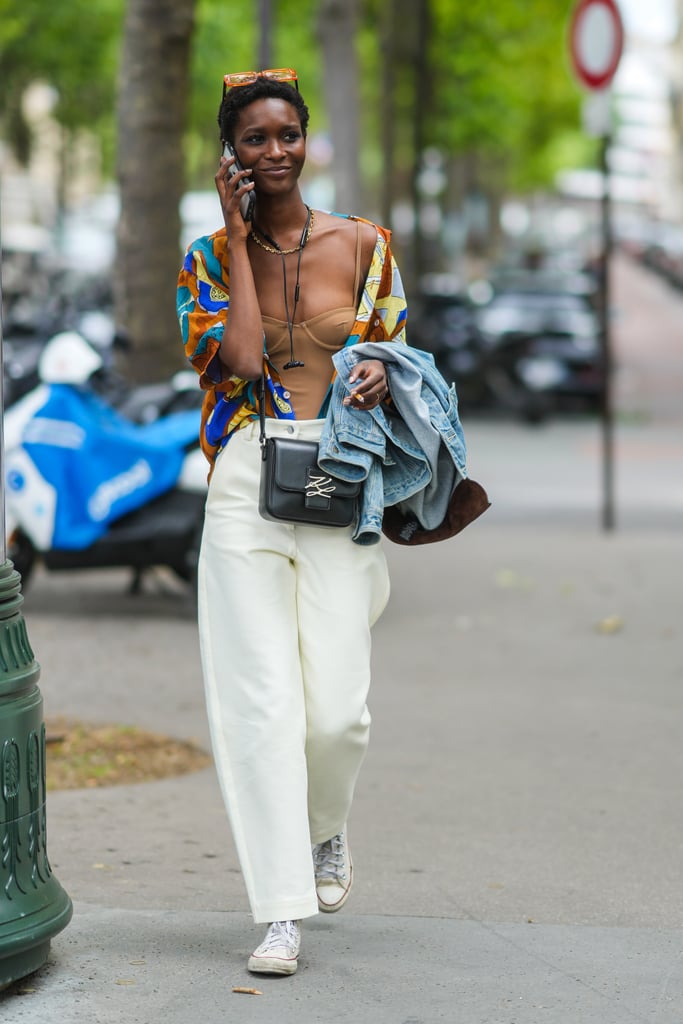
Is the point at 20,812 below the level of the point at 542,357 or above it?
above

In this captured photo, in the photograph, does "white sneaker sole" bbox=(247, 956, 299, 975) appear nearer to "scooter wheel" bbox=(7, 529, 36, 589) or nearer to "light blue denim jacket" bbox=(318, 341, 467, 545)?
"light blue denim jacket" bbox=(318, 341, 467, 545)

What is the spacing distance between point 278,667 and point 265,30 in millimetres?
11808

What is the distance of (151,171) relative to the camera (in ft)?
37.9

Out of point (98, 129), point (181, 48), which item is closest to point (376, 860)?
point (181, 48)

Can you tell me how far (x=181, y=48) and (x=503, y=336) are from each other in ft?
35.8

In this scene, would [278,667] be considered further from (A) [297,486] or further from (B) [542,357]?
(B) [542,357]

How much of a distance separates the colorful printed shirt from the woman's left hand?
0.43 ft

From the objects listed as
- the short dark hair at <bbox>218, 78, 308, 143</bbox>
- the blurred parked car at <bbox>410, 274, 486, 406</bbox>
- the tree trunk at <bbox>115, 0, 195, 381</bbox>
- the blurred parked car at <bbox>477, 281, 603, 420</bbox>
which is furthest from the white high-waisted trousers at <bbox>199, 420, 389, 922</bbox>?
the blurred parked car at <bbox>410, 274, 486, 406</bbox>

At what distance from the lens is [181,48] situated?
11562 mm

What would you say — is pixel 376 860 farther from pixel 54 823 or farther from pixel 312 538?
pixel 312 538

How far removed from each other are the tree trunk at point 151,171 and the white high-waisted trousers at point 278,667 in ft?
24.5

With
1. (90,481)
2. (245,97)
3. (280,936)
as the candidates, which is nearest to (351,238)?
(245,97)

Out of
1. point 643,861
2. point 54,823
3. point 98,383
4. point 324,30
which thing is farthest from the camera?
point 324,30

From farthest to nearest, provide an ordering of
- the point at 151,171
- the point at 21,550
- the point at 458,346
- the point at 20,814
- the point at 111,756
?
1. the point at 458,346
2. the point at 151,171
3. the point at 21,550
4. the point at 111,756
5. the point at 20,814
